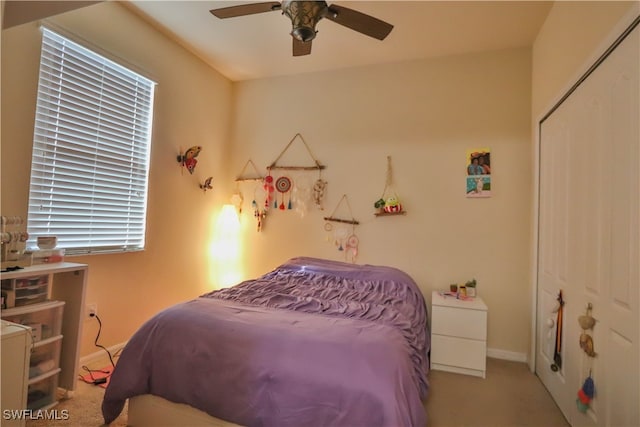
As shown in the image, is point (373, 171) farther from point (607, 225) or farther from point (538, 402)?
point (538, 402)

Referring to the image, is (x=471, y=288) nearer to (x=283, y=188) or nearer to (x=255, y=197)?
(x=283, y=188)

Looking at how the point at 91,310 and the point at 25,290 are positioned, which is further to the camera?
the point at 91,310

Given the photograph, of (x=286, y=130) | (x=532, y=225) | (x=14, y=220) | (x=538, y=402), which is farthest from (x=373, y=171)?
(x=14, y=220)

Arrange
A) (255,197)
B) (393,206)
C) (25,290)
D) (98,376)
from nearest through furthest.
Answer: (25,290) < (98,376) < (393,206) < (255,197)

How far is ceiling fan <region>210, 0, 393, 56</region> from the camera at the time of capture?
60.0 inches

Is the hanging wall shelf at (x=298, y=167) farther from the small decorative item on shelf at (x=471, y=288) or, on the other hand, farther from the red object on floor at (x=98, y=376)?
the red object on floor at (x=98, y=376)

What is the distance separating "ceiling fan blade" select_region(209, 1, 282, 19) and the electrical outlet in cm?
224

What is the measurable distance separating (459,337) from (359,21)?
232cm

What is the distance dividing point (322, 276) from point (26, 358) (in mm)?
1952

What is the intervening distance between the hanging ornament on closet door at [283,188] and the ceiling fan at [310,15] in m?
1.97

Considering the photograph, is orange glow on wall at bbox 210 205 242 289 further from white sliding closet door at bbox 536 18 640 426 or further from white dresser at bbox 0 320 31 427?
white sliding closet door at bbox 536 18 640 426

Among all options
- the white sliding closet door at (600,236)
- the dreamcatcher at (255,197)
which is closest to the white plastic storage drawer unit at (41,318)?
the dreamcatcher at (255,197)

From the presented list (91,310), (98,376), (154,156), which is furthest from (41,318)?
(154,156)

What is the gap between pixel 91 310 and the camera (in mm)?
2436
